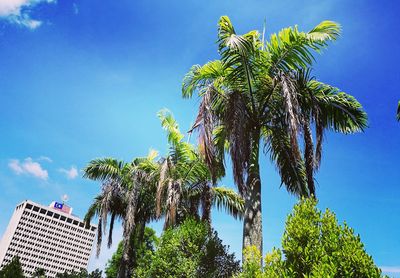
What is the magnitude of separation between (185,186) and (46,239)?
441 feet

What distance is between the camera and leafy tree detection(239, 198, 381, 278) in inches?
186

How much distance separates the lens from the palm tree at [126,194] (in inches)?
503

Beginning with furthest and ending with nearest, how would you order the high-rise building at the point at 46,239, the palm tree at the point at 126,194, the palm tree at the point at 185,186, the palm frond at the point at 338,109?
the high-rise building at the point at 46,239, the palm tree at the point at 126,194, the palm tree at the point at 185,186, the palm frond at the point at 338,109

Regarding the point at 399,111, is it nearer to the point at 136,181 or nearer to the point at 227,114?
the point at 227,114

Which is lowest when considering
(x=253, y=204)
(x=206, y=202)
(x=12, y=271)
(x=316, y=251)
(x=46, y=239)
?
(x=316, y=251)

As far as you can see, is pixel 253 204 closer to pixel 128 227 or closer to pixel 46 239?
pixel 128 227

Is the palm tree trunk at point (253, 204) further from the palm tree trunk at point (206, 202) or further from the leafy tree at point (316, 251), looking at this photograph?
the palm tree trunk at point (206, 202)

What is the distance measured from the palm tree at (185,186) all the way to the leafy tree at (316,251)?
17.6 feet

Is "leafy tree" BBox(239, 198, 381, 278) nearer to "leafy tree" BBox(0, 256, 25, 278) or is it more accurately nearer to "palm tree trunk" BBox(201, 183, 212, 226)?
"palm tree trunk" BBox(201, 183, 212, 226)

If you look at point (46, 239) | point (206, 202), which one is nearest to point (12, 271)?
point (206, 202)

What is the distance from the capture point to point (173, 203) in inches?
424

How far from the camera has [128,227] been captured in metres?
12.3

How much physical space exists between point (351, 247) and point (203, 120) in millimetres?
4052

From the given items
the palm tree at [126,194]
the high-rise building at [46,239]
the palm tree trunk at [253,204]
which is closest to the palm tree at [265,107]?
the palm tree trunk at [253,204]
